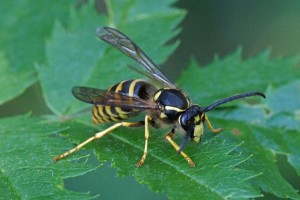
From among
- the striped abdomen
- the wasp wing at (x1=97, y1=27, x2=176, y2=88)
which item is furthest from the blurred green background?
the striped abdomen

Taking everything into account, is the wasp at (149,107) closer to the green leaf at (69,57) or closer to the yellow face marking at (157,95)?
the yellow face marking at (157,95)

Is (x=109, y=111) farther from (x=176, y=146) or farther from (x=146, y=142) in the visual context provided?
(x=176, y=146)

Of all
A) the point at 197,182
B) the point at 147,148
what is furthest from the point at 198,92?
the point at 197,182

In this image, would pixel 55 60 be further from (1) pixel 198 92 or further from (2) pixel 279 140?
(2) pixel 279 140

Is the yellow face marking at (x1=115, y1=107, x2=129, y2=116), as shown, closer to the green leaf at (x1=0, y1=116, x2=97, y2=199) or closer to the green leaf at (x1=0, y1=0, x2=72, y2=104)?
the green leaf at (x1=0, y1=116, x2=97, y2=199)

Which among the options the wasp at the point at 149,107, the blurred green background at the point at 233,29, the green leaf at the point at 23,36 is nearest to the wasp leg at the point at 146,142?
the wasp at the point at 149,107

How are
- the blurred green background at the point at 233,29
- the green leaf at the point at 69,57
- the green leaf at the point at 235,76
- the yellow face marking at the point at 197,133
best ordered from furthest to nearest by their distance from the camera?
the blurred green background at the point at 233,29, the green leaf at the point at 235,76, the green leaf at the point at 69,57, the yellow face marking at the point at 197,133
